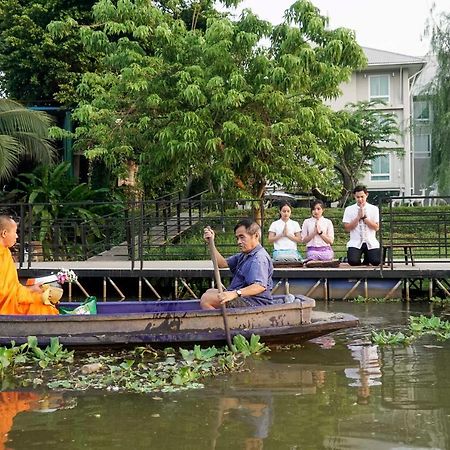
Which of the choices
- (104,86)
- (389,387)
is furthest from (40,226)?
(389,387)

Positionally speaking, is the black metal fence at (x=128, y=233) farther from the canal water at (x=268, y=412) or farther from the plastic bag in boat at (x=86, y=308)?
the canal water at (x=268, y=412)

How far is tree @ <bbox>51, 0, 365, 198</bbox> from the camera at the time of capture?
1511 cm

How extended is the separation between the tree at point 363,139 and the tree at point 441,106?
4.51 m

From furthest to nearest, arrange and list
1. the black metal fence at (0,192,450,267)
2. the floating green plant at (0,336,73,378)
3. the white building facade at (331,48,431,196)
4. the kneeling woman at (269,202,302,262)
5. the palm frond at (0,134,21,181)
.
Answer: the white building facade at (331,48,431,196) < the palm frond at (0,134,21,181) < the black metal fence at (0,192,450,267) < the kneeling woman at (269,202,302,262) < the floating green plant at (0,336,73,378)

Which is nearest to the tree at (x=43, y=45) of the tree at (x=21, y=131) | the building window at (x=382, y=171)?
the tree at (x=21, y=131)

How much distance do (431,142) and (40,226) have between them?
1460cm

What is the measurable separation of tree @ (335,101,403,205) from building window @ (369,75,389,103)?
126 inches

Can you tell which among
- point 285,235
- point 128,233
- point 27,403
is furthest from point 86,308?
point 128,233

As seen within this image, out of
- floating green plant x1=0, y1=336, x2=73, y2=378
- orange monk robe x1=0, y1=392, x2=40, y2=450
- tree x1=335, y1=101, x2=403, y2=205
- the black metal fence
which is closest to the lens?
orange monk robe x1=0, y1=392, x2=40, y2=450

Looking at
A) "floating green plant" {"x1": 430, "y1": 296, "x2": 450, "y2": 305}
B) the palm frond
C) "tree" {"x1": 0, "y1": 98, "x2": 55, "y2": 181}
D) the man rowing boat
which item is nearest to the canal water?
the man rowing boat

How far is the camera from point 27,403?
6473 mm

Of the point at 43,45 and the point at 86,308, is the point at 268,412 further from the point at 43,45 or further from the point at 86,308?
the point at 43,45

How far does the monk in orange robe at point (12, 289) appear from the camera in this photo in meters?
8.16

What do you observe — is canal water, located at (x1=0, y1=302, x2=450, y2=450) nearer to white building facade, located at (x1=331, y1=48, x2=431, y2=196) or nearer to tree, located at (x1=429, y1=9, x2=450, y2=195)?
tree, located at (x1=429, y1=9, x2=450, y2=195)
